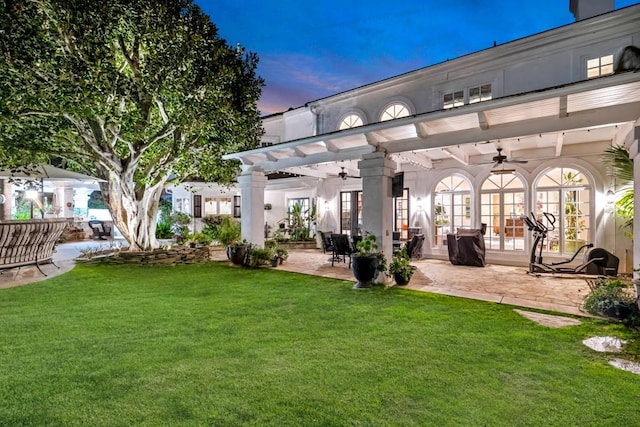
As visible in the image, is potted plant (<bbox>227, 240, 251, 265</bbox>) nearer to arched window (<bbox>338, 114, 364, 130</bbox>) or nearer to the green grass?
the green grass

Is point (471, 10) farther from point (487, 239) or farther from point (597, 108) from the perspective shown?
point (597, 108)

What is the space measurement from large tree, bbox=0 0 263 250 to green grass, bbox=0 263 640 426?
4575 mm

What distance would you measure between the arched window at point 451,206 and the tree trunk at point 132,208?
346 inches

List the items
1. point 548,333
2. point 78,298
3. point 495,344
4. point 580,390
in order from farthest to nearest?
point 78,298 → point 548,333 → point 495,344 → point 580,390

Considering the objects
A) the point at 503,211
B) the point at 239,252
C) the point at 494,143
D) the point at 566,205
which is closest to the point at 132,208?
the point at 239,252

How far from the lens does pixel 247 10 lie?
48469 mm

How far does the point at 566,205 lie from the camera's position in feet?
30.3

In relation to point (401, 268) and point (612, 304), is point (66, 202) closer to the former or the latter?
point (401, 268)

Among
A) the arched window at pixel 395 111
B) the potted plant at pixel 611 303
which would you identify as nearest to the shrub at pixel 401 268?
the potted plant at pixel 611 303

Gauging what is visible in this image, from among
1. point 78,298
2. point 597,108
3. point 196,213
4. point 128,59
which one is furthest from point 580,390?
point 196,213

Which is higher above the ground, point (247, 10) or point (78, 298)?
point (247, 10)

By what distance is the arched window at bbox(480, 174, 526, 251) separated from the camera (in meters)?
9.98

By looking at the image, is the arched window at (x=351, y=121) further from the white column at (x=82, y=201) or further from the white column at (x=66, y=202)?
the white column at (x=82, y=201)

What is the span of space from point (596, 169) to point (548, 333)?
6.49 metres
